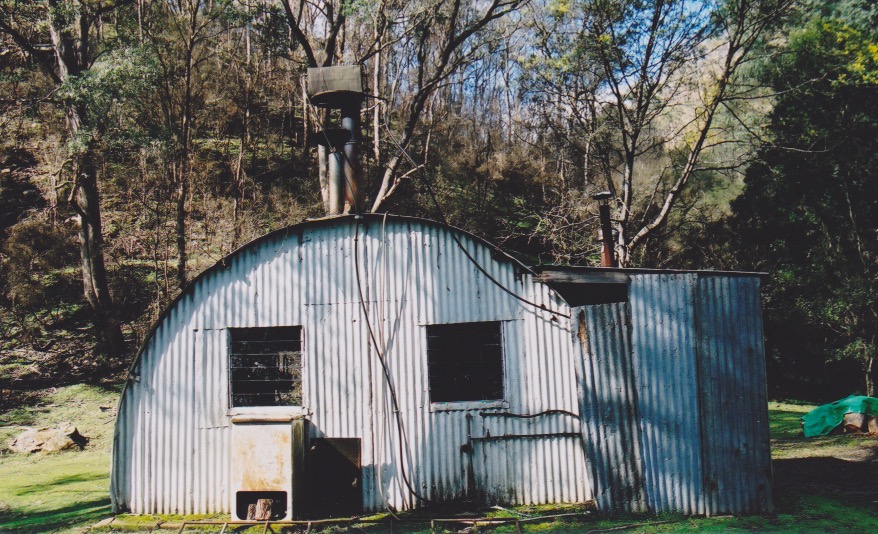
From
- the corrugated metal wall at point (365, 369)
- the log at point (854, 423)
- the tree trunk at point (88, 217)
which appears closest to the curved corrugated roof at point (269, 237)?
the corrugated metal wall at point (365, 369)

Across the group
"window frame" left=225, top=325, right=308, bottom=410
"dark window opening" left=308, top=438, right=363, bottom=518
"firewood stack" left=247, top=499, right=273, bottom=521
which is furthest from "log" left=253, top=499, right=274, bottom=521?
→ "window frame" left=225, top=325, right=308, bottom=410

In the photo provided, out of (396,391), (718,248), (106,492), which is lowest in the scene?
(106,492)

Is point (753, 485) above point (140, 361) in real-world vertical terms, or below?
below

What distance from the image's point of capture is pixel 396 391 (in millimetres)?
8047

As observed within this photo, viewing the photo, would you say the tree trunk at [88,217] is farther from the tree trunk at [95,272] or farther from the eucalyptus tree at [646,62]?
the eucalyptus tree at [646,62]

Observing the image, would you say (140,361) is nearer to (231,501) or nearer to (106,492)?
(231,501)

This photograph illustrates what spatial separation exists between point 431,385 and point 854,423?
10690 mm

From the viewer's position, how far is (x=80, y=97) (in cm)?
1587

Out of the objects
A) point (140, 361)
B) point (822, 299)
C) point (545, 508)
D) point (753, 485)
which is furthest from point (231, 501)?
point (822, 299)

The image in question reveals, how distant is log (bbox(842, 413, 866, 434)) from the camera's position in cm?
1280

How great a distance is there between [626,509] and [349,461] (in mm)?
3688

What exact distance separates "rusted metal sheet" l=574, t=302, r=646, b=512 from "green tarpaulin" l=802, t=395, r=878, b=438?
870cm

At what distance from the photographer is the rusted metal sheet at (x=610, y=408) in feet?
24.1

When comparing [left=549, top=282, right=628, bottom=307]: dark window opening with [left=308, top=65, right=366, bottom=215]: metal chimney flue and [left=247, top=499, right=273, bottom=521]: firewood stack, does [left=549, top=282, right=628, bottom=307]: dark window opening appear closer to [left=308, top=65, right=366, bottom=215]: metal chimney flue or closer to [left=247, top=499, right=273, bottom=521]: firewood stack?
[left=308, top=65, right=366, bottom=215]: metal chimney flue
